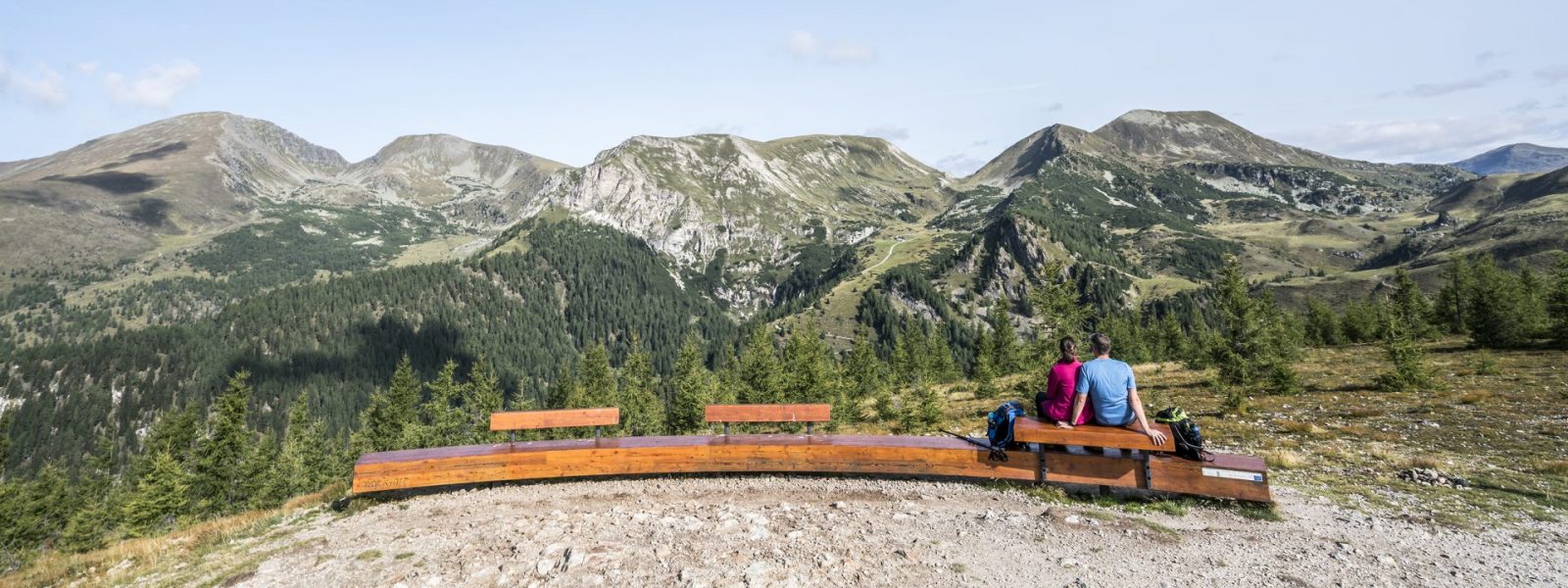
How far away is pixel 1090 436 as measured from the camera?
12.2 m

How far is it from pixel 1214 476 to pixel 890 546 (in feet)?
23.2

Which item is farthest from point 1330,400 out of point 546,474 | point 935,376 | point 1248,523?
point 935,376

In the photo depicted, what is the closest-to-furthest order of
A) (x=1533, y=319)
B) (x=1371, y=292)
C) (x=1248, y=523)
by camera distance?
(x=1248, y=523), (x=1533, y=319), (x=1371, y=292)

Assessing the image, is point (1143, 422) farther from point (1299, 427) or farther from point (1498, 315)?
point (1498, 315)

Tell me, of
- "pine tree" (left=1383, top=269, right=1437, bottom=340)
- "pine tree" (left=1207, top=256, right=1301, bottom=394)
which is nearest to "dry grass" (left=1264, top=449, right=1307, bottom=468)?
"pine tree" (left=1207, top=256, right=1301, bottom=394)

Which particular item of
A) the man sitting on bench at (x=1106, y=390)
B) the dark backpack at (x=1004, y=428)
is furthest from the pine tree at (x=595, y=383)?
the man sitting on bench at (x=1106, y=390)

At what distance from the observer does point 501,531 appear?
11.4 metres

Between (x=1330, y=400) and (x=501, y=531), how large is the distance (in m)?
32.7

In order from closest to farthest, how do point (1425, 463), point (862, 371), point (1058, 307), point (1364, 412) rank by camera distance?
point (1425, 463), point (1364, 412), point (1058, 307), point (862, 371)

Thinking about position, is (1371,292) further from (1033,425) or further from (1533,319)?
(1033,425)

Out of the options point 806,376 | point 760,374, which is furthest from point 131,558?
point 760,374

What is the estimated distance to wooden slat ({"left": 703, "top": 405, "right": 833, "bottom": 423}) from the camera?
52.6ft

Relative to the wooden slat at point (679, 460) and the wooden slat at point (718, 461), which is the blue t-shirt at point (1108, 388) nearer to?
the wooden slat at point (718, 461)

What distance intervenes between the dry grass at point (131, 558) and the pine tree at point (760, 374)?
136 feet
